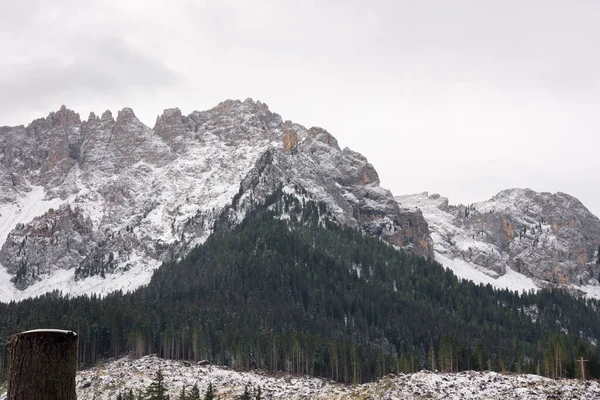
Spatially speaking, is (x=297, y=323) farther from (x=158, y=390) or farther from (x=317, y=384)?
(x=158, y=390)

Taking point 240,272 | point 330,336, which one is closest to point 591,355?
point 330,336

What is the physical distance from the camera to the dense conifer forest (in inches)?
4818

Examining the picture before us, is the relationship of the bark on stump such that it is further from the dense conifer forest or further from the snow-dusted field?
the dense conifer forest

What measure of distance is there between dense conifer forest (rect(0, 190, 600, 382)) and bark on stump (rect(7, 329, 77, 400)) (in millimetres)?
104899

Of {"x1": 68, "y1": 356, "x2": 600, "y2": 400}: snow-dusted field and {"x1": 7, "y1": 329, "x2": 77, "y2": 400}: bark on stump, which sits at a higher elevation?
{"x1": 7, "y1": 329, "x2": 77, "y2": 400}: bark on stump

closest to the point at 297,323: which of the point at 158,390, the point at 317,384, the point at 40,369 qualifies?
the point at 317,384

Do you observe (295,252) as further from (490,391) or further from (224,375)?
(490,391)

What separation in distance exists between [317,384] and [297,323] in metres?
44.3

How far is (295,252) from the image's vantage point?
641 feet

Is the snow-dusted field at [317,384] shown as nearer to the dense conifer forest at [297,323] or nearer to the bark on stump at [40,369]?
the dense conifer forest at [297,323]

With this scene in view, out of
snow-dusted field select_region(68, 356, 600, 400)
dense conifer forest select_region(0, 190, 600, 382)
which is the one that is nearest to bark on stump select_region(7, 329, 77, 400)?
snow-dusted field select_region(68, 356, 600, 400)

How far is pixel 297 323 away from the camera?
152750 millimetres

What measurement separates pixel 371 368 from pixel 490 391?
182ft

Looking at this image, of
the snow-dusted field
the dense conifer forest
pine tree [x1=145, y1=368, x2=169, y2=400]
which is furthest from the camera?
the dense conifer forest
